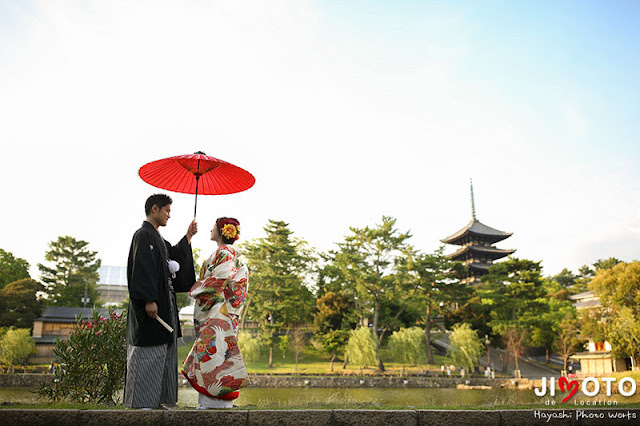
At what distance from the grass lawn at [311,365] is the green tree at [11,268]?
Answer: 533 inches

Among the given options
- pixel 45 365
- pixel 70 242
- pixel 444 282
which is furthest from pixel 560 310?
pixel 70 242

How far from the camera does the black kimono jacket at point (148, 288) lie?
3602 millimetres

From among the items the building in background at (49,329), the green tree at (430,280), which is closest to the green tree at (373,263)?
the green tree at (430,280)

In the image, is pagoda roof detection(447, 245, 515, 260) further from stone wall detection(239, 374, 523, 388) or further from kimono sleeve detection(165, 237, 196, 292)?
kimono sleeve detection(165, 237, 196, 292)

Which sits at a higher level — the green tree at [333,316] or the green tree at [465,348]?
the green tree at [333,316]

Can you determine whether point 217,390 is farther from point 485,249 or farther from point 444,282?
point 485,249

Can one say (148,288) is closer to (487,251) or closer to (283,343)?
(283,343)

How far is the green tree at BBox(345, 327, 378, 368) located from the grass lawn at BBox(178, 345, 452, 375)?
1.06 metres

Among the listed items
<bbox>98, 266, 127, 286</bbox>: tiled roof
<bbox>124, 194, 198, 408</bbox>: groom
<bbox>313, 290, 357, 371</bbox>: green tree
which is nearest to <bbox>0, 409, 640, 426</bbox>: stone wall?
<bbox>124, 194, 198, 408</bbox>: groom

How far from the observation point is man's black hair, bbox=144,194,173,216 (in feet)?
13.1

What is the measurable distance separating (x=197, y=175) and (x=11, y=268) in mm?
37808

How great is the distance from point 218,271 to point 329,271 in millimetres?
27213

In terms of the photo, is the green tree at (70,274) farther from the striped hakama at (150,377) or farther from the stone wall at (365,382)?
the striped hakama at (150,377)

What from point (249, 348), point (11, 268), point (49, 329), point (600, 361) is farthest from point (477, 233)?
point (11, 268)
